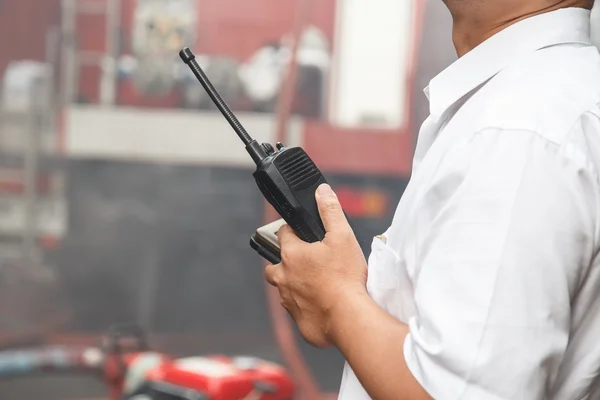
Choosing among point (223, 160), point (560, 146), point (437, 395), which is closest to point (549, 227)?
point (560, 146)

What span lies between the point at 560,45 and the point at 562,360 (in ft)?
1.04

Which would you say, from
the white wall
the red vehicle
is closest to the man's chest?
the red vehicle

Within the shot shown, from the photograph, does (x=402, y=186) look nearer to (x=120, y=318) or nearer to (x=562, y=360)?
(x=120, y=318)

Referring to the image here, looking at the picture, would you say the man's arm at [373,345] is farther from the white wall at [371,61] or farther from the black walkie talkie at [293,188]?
the white wall at [371,61]

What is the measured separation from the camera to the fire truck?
8.62 feet

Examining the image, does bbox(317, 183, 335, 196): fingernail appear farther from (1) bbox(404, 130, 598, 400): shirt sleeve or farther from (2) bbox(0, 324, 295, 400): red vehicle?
(2) bbox(0, 324, 295, 400): red vehicle

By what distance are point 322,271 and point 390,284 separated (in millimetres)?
75

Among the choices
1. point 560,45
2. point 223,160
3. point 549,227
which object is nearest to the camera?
point 549,227

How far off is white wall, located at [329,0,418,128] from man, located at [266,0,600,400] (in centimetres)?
176

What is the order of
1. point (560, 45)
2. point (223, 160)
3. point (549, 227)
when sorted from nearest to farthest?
point (549, 227) < point (560, 45) < point (223, 160)

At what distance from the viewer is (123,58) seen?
8.64 feet

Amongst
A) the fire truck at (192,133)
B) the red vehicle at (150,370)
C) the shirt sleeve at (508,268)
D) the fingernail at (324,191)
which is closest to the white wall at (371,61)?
the fire truck at (192,133)

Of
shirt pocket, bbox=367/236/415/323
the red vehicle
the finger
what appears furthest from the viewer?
the red vehicle

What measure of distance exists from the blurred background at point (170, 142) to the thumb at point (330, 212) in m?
1.69
